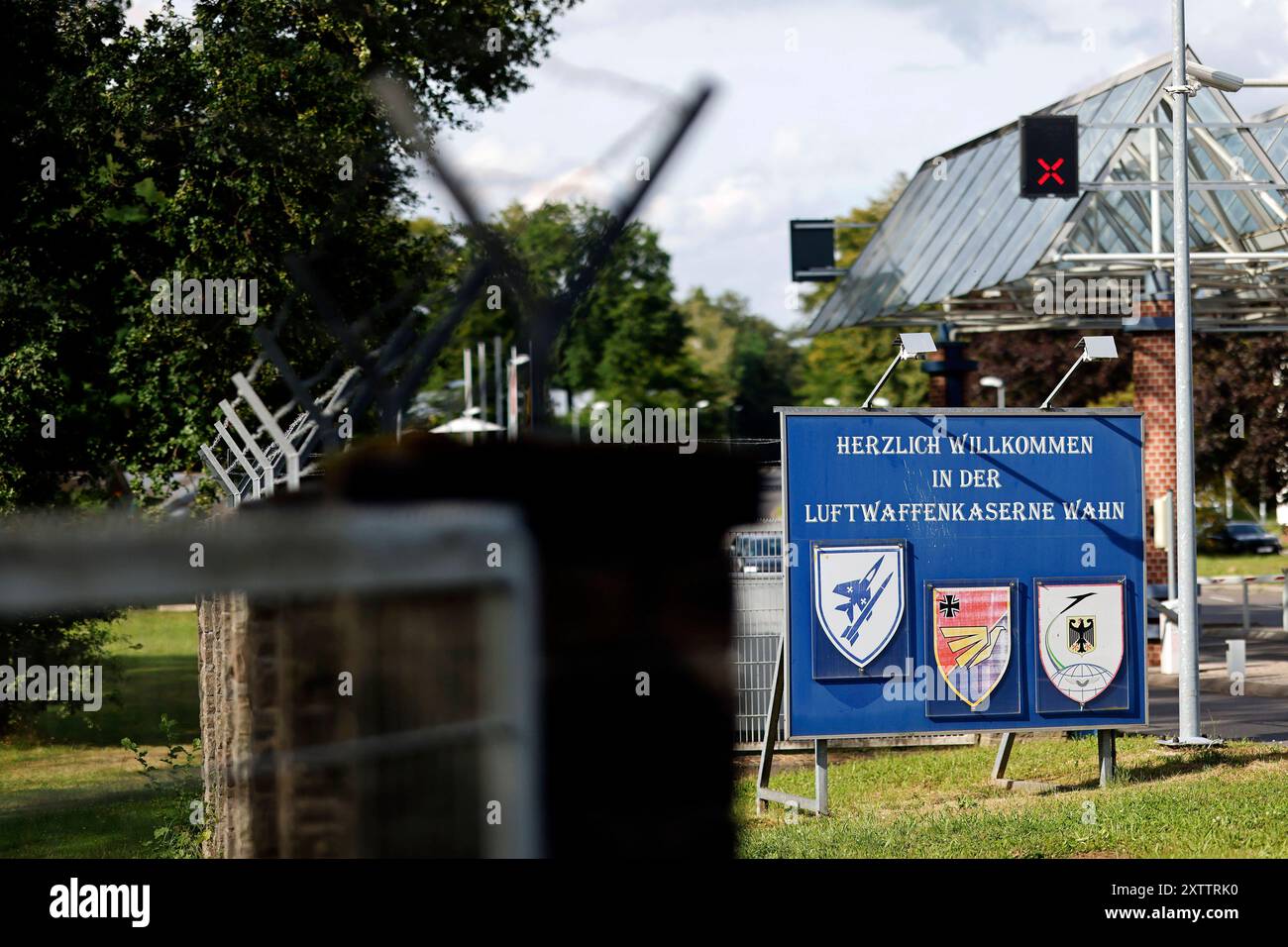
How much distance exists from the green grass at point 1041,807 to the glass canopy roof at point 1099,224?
719cm

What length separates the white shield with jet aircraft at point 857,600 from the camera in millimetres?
10570

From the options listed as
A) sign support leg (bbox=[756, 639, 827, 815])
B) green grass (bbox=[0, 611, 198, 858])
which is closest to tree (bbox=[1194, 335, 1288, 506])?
green grass (bbox=[0, 611, 198, 858])

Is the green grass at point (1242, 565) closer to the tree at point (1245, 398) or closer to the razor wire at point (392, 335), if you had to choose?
the tree at point (1245, 398)

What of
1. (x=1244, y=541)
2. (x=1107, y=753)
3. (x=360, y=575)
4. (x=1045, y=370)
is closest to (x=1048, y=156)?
(x=1107, y=753)

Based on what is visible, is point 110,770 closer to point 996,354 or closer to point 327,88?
point 327,88

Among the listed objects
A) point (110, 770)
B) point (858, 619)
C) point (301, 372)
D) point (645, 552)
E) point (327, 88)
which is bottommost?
point (110, 770)

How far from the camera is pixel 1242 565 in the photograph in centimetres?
4997

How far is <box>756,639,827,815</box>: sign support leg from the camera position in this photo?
1037 cm

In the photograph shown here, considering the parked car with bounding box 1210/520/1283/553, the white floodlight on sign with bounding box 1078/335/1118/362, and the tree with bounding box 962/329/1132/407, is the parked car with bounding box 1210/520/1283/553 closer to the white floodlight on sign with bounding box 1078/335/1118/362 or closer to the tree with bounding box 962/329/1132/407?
the tree with bounding box 962/329/1132/407

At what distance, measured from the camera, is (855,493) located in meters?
10.7

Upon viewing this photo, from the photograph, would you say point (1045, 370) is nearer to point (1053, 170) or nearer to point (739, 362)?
point (1053, 170)

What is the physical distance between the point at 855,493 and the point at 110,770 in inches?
416

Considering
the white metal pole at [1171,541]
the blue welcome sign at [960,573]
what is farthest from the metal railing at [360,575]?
the white metal pole at [1171,541]
